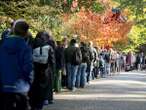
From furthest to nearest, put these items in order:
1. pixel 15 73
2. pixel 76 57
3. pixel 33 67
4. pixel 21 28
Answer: pixel 76 57
pixel 33 67
pixel 21 28
pixel 15 73

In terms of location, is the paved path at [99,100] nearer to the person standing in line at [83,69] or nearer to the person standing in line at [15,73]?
the person standing in line at [83,69]

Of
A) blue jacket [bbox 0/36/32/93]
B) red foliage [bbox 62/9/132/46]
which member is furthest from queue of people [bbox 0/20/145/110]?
red foliage [bbox 62/9/132/46]

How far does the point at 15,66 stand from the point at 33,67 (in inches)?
41.7

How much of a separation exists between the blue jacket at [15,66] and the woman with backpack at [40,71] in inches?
200

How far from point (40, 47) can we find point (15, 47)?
545 cm

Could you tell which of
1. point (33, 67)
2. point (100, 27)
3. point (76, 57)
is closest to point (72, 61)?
point (76, 57)

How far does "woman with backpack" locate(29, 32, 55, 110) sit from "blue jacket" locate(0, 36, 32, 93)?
5.08m

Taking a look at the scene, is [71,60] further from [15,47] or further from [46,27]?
[15,47]

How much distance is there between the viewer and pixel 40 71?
1559 cm

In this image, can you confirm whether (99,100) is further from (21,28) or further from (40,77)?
(21,28)

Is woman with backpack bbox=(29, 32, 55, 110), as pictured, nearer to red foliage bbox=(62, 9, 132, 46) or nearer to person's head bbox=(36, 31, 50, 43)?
person's head bbox=(36, 31, 50, 43)

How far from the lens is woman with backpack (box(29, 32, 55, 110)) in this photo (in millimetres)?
15375

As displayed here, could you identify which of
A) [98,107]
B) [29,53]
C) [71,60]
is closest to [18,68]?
[29,53]

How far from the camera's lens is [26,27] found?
10.4m
